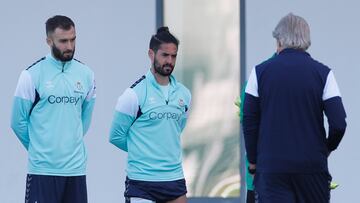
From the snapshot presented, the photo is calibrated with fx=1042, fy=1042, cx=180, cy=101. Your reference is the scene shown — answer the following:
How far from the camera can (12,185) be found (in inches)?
368

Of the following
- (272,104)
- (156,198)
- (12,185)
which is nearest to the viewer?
(272,104)

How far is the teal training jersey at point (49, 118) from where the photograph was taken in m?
6.87

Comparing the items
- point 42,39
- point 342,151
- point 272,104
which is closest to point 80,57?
point 42,39

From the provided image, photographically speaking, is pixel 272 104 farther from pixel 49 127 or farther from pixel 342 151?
pixel 342 151

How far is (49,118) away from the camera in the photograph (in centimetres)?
687

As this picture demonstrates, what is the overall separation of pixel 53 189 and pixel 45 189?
52 mm

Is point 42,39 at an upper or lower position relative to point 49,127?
upper

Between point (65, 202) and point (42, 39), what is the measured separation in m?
2.82

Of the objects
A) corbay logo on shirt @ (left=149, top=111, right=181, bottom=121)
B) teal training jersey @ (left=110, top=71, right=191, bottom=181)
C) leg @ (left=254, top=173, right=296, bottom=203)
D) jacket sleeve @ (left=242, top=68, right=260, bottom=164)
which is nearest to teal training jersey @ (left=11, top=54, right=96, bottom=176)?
teal training jersey @ (left=110, top=71, right=191, bottom=181)

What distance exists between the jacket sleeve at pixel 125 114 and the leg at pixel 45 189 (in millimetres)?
497

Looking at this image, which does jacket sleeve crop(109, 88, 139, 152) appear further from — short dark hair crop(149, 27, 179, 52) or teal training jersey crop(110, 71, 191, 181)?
short dark hair crop(149, 27, 179, 52)

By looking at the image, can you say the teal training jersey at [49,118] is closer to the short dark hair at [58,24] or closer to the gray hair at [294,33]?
the short dark hair at [58,24]

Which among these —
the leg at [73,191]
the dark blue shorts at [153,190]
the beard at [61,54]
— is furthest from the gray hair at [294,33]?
the leg at [73,191]

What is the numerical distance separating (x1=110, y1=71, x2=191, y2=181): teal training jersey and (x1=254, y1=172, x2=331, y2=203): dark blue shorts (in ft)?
3.00
